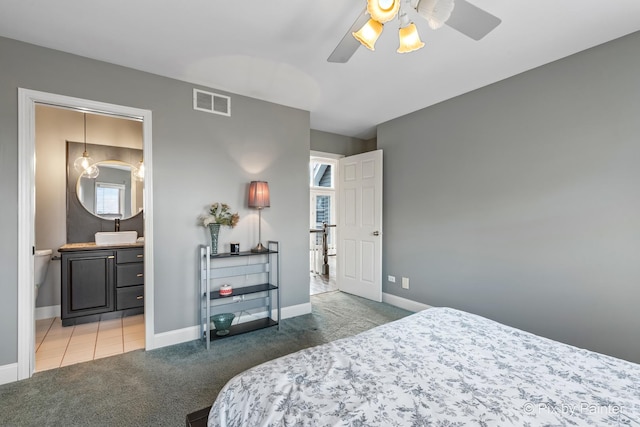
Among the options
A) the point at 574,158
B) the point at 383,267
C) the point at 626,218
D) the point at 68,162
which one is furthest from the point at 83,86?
the point at 626,218

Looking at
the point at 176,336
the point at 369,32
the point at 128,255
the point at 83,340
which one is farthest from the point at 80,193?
the point at 369,32

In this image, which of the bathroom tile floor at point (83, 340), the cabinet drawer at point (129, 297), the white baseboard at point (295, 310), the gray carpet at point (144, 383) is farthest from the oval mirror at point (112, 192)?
the white baseboard at point (295, 310)

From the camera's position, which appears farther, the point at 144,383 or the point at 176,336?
the point at 176,336

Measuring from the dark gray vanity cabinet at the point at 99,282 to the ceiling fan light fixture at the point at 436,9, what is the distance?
3.67 m

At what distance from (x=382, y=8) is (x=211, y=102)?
2.15m

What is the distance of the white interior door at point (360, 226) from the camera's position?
3.98 meters

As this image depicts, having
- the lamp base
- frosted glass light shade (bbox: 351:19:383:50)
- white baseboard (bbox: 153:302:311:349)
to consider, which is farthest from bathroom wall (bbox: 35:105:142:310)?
frosted glass light shade (bbox: 351:19:383:50)

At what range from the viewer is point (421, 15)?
139 centimetres

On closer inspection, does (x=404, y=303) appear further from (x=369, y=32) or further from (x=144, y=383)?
(x=369, y=32)

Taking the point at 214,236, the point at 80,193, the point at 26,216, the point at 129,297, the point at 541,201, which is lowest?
the point at 129,297

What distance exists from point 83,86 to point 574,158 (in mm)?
4119

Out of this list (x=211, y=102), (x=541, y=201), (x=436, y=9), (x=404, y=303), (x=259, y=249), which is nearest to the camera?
(x=436, y=9)

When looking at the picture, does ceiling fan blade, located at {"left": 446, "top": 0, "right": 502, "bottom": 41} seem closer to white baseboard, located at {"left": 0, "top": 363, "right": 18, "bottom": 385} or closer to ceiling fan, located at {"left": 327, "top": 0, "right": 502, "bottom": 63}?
ceiling fan, located at {"left": 327, "top": 0, "right": 502, "bottom": 63}

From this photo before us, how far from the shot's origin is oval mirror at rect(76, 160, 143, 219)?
12.0 ft
